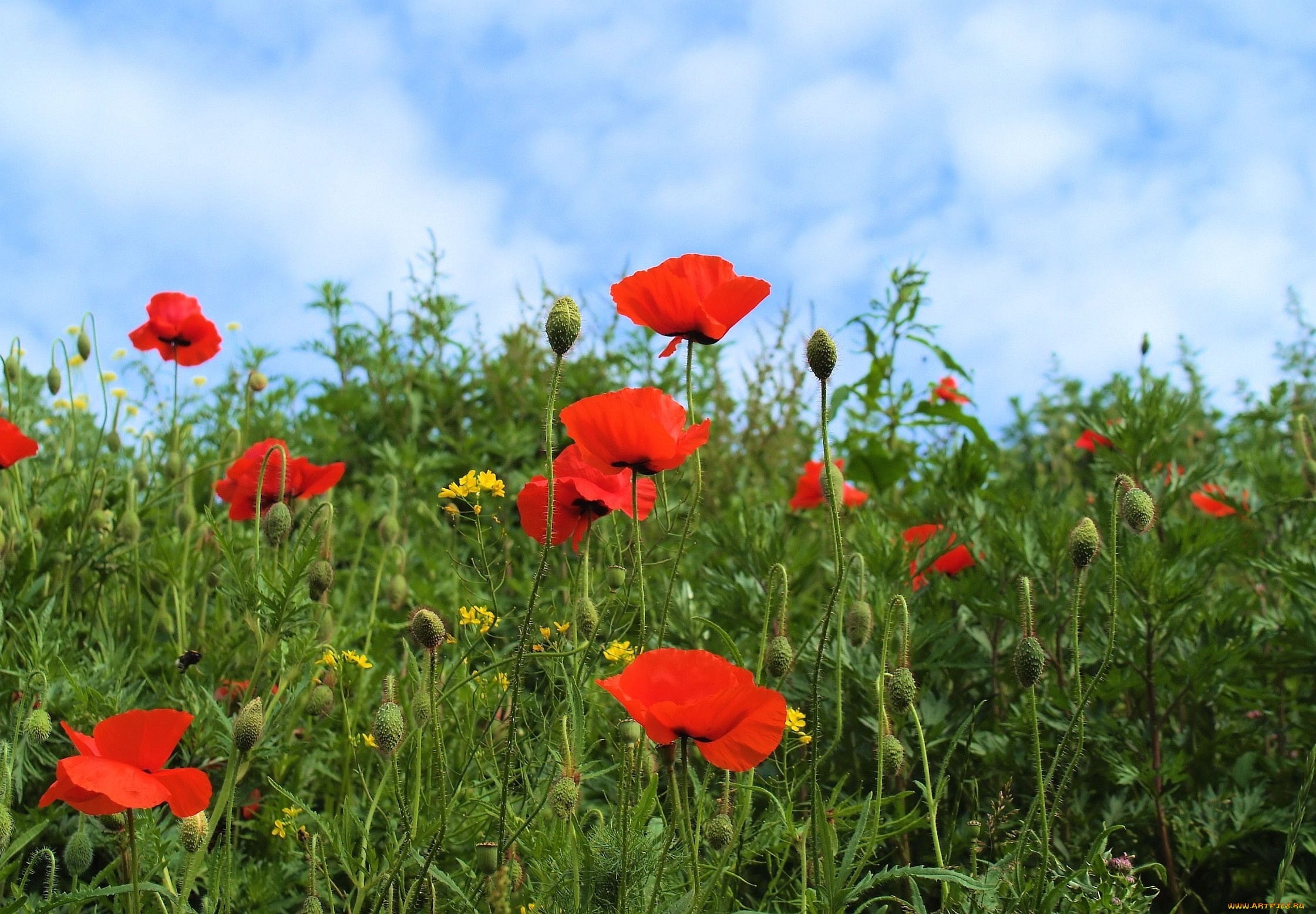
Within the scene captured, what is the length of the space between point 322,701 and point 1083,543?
1.28 m

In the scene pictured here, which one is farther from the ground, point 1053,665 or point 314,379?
point 314,379

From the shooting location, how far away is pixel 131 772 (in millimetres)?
1473

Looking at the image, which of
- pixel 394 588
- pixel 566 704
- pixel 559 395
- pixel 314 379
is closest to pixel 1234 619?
pixel 566 704

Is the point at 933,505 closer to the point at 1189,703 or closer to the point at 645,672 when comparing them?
the point at 1189,703

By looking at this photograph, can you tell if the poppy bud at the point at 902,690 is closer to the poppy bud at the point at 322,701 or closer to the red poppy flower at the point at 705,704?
the red poppy flower at the point at 705,704

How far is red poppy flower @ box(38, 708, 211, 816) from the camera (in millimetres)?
1424

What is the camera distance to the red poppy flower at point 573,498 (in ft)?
5.60

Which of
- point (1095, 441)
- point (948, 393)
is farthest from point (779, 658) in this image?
point (948, 393)

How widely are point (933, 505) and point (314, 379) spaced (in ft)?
→ 9.53

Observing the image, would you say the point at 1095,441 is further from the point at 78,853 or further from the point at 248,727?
the point at 78,853

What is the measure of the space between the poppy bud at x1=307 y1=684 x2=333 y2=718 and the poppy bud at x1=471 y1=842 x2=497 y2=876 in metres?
0.45

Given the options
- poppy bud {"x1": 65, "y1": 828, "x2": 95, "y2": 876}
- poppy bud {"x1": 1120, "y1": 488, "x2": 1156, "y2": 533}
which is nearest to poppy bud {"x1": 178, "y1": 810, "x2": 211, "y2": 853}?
poppy bud {"x1": 65, "y1": 828, "x2": 95, "y2": 876}

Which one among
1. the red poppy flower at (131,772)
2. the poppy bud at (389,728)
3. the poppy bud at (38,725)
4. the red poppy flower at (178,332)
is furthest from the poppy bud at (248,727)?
the red poppy flower at (178,332)

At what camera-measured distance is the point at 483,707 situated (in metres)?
1.91
